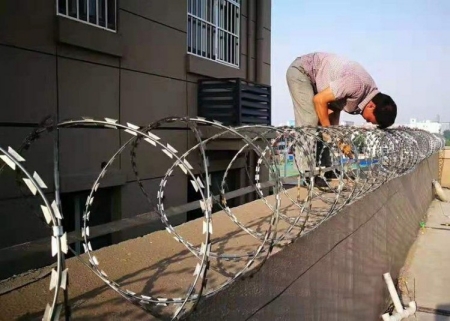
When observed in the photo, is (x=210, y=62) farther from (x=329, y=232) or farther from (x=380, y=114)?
(x=329, y=232)

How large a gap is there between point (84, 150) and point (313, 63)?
9.52 feet

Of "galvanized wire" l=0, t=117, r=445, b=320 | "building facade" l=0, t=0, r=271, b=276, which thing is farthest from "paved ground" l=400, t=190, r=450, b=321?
"building facade" l=0, t=0, r=271, b=276

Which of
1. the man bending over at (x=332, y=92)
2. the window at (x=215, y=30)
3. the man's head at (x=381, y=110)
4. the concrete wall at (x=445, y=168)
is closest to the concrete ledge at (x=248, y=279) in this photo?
the man's head at (x=381, y=110)

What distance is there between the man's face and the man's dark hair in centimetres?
3

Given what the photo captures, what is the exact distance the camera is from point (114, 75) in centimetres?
609

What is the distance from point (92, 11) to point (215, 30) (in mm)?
3555

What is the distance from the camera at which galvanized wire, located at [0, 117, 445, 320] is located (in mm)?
1522

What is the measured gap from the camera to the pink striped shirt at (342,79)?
4.34 m

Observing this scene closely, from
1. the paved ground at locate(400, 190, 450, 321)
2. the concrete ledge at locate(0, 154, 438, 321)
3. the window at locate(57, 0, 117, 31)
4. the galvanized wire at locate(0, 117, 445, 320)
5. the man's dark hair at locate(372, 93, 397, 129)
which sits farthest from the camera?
the paved ground at locate(400, 190, 450, 321)

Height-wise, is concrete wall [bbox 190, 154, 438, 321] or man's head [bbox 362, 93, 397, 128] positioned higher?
man's head [bbox 362, 93, 397, 128]

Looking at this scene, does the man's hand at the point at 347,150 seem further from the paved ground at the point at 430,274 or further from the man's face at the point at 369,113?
the paved ground at the point at 430,274

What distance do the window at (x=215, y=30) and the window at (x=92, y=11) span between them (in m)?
2.17

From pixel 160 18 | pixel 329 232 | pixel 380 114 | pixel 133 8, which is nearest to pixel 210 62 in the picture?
pixel 160 18

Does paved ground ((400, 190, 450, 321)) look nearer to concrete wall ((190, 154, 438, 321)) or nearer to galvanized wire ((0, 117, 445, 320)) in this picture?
concrete wall ((190, 154, 438, 321))
